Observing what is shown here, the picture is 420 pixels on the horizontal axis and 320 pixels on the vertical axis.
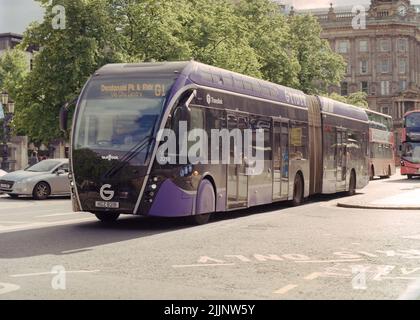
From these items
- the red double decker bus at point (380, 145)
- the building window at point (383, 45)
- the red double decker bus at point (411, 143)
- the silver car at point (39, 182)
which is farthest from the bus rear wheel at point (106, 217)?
the building window at point (383, 45)

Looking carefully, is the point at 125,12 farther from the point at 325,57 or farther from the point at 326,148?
the point at 325,57

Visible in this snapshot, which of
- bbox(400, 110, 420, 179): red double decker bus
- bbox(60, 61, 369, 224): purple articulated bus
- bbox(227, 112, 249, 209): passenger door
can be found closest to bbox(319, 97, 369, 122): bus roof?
bbox(60, 61, 369, 224): purple articulated bus

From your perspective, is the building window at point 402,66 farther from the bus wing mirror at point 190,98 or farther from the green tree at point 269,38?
the bus wing mirror at point 190,98

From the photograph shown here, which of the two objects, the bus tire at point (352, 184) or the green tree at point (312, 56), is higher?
the green tree at point (312, 56)

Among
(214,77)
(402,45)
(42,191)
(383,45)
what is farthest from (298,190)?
(402,45)

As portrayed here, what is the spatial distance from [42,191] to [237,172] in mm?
11554

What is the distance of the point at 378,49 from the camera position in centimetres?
12481

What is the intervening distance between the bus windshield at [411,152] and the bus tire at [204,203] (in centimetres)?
3022

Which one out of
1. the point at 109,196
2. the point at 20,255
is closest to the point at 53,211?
the point at 109,196

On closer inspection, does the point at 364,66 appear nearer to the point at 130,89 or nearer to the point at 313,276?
the point at 130,89

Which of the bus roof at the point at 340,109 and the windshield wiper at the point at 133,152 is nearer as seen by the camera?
the windshield wiper at the point at 133,152

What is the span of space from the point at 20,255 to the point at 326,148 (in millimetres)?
14972

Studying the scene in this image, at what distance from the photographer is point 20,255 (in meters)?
9.95

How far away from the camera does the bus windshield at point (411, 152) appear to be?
139 feet
